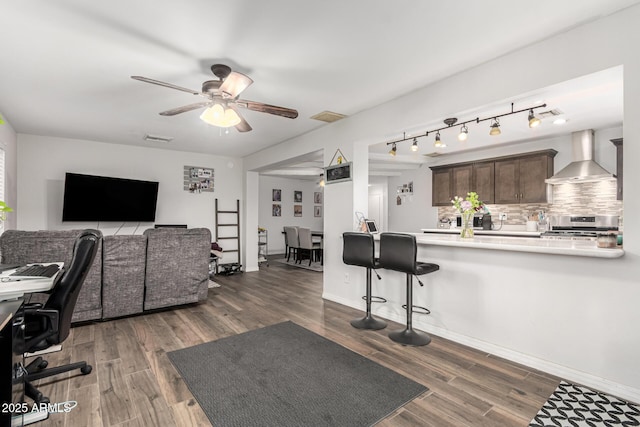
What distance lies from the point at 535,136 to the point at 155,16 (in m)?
5.65

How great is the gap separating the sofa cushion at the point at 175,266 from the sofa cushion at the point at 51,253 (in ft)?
1.65

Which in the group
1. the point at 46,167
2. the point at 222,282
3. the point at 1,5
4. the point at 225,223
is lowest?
the point at 222,282

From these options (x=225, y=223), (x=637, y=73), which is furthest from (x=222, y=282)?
(x=637, y=73)

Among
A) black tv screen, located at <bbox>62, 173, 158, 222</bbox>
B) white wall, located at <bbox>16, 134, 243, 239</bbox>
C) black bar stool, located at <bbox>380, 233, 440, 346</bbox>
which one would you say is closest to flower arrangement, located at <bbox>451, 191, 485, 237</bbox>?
black bar stool, located at <bbox>380, 233, 440, 346</bbox>

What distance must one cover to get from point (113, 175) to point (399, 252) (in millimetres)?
5424

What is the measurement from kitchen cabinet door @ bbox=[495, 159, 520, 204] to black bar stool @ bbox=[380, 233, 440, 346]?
3.35 meters

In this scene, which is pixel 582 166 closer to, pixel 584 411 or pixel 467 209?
pixel 467 209

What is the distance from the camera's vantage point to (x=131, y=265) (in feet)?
11.8

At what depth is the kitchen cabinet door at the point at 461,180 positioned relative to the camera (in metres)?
6.05

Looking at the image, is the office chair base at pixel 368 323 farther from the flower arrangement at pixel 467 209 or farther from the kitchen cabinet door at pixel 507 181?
the kitchen cabinet door at pixel 507 181

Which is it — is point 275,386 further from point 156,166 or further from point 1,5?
point 156,166

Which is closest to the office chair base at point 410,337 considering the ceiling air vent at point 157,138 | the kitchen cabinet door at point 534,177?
the kitchen cabinet door at point 534,177

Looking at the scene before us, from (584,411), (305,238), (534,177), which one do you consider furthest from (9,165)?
(534,177)

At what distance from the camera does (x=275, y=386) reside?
2174 mm
